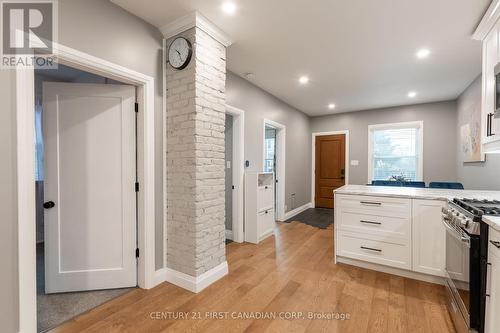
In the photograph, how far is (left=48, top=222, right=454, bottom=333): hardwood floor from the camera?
1.80 meters

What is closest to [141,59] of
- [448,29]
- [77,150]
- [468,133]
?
[77,150]

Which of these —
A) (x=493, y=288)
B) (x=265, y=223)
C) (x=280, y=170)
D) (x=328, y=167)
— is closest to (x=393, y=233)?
(x=493, y=288)

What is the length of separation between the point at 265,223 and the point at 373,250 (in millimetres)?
1718

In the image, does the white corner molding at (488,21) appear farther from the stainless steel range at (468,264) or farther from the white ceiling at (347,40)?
the stainless steel range at (468,264)

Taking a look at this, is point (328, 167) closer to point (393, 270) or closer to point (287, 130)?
point (287, 130)

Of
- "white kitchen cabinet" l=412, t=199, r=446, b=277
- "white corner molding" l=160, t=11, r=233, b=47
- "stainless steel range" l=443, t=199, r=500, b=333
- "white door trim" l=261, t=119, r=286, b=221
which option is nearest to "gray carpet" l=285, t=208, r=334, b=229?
"white door trim" l=261, t=119, r=286, b=221

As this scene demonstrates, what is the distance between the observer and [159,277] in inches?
95.3

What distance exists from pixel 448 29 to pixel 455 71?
1462 mm

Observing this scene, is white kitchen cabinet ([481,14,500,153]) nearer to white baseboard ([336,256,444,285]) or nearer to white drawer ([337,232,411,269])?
white drawer ([337,232,411,269])

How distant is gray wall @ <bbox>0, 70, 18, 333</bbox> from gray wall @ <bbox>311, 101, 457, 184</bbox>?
623cm

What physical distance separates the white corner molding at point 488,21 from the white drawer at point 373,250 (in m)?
2.27

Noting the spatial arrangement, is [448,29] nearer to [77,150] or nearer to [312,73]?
[312,73]

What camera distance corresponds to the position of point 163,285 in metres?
2.40

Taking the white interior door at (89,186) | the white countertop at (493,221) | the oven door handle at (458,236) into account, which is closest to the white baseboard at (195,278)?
the white interior door at (89,186)
